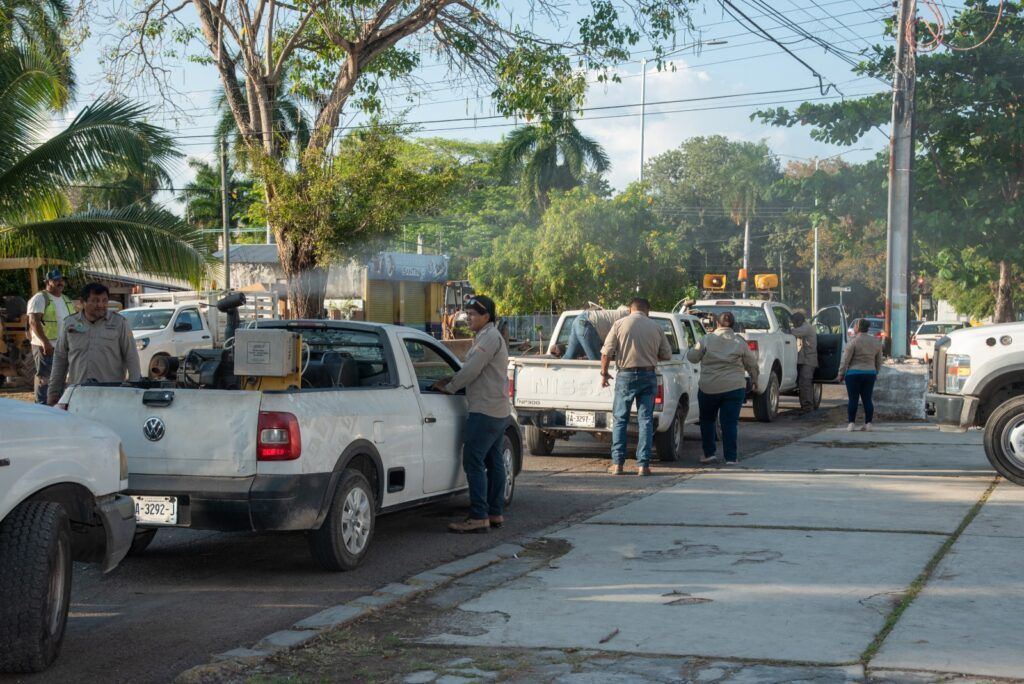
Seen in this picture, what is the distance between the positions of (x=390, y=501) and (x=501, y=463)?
1.26m

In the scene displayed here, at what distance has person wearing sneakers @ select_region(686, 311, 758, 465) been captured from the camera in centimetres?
1298

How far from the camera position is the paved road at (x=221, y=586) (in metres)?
5.64

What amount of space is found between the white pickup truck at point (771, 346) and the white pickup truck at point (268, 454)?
36.9 feet

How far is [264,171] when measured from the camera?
21719mm

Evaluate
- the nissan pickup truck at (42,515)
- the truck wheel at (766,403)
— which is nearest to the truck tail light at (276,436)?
the nissan pickup truck at (42,515)

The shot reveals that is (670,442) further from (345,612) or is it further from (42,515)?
(42,515)

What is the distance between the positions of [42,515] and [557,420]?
864cm

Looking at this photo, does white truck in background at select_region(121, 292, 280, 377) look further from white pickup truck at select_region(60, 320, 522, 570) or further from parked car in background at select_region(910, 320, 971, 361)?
parked car in background at select_region(910, 320, 971, 361)

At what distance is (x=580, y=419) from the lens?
13.2 m

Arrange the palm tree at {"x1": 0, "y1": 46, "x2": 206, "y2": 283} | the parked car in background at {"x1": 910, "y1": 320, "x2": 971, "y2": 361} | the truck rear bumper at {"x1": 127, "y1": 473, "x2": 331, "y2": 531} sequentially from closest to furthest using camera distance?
the truck rear bumper at {"x1": 127, "y1": 473, "x2": 331, "y2": 531}
the palm tree at {"x1": 0, "y1": 46, "x2": 206, "y2": 283}
the parked car in background at {"x1": 910, "y1": 320, "x2": 971, "y2": 361}

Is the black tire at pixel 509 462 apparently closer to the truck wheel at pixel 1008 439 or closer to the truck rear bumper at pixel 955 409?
the truck rear bumper at pixel 955 409

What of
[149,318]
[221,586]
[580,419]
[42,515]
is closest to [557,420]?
[580,419]

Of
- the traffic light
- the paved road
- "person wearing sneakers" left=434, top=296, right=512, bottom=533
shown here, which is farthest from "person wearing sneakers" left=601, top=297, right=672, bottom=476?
the traffic light

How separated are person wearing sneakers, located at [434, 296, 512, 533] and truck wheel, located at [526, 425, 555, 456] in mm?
5328
